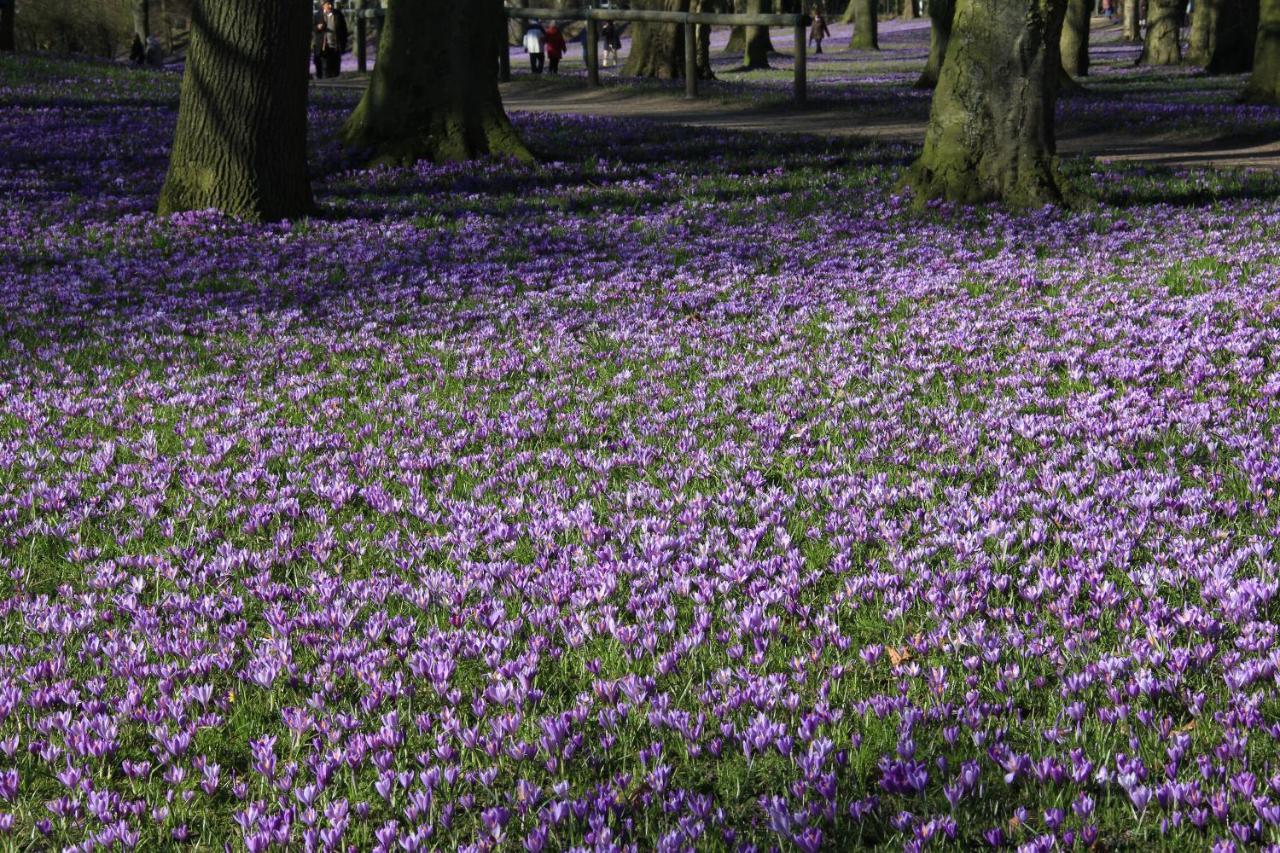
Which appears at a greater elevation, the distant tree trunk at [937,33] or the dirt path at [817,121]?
the distant tree trunk at [937,33]

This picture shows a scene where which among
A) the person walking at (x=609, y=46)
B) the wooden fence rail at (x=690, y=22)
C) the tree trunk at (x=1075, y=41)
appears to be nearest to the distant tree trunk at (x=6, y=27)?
the wooden fence rail at (x=690, y=22)

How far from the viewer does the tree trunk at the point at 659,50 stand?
3634 cm

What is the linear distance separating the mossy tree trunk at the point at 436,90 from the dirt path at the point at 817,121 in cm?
698

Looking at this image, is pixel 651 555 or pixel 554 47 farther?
pixel 554 47

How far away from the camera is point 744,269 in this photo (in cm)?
1194

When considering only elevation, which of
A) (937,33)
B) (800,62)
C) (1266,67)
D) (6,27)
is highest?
(6,27)

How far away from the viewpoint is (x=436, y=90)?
17500 mm

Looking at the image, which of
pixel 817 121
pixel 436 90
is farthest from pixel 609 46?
pixel 436 90

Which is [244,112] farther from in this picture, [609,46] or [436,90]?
[609,46]

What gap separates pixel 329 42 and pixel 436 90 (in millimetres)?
24875

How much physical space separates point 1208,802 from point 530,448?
4382 millimetres

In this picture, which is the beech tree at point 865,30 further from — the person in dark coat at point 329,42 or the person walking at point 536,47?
the person in dark coat at point 329,42

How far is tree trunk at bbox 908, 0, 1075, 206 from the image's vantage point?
44.4ft

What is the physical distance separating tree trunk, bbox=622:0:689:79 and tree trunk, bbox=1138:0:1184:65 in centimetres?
1639
